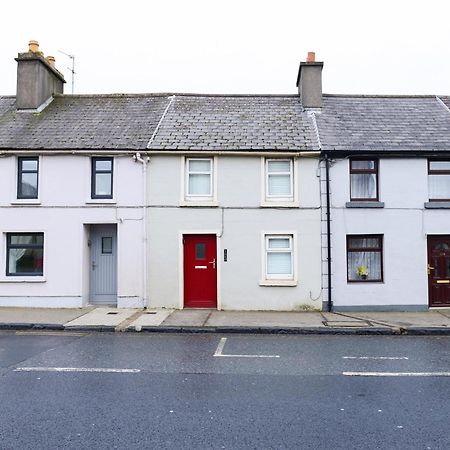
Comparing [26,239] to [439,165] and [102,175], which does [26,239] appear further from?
[439,165]

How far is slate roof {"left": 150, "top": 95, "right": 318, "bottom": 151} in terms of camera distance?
1419cm

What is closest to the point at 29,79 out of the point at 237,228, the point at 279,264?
the point at 237,228

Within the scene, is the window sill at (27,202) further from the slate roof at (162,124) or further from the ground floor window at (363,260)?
the ground floor window at (363,260)

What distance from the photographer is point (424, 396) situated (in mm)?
5957

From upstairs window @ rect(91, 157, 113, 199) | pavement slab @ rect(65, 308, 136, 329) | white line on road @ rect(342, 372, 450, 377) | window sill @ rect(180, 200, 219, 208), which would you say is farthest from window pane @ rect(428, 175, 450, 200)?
upstairs window @ rect(91, 157, 113, 199)

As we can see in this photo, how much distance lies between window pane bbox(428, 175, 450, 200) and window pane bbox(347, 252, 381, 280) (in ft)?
9.07

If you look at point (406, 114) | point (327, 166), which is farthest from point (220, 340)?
point (406, 114)

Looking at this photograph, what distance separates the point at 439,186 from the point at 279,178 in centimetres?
533

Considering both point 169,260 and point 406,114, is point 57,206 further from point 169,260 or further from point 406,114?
point 406,114

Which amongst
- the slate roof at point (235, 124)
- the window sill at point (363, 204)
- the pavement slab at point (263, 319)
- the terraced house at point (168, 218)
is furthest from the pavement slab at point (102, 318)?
the window sill at point (363, 204)

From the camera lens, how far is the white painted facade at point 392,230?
13.8m

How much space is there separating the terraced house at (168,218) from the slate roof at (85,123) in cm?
10

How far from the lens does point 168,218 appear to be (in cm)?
1402

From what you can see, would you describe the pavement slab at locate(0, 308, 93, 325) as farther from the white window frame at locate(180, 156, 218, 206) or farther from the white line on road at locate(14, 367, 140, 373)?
the white window frame at locate(180, 156, 218, 206)
